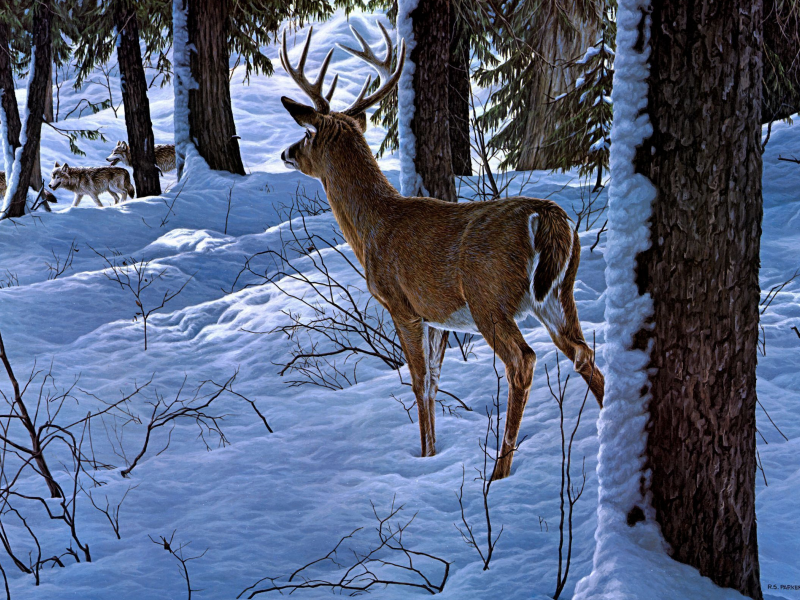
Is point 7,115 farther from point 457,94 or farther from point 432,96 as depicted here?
point 432,96

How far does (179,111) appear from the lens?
41.7 ft

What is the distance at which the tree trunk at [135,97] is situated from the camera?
44.4 feet

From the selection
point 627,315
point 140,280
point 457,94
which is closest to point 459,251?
point 627,315

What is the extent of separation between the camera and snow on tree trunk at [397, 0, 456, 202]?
20.2ft

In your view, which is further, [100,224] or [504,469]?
[100,224]

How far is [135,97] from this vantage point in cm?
1380

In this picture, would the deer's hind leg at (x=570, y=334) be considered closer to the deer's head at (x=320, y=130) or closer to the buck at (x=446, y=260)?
the buck at (x=446, y=260)

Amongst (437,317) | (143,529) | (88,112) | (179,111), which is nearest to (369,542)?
(143,529)

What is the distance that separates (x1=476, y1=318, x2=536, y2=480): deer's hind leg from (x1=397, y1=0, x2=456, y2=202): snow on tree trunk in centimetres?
248

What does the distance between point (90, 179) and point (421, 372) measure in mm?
17004

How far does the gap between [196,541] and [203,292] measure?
5809 mm

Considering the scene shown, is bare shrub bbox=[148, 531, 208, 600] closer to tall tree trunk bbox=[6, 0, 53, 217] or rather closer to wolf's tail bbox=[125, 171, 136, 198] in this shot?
tall tree trunk bbox=[6, 0, 53, 217]

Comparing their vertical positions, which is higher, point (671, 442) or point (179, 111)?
point (179, 111)

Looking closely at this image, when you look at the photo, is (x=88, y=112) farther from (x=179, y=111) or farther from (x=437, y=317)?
(x=437, y=317)
